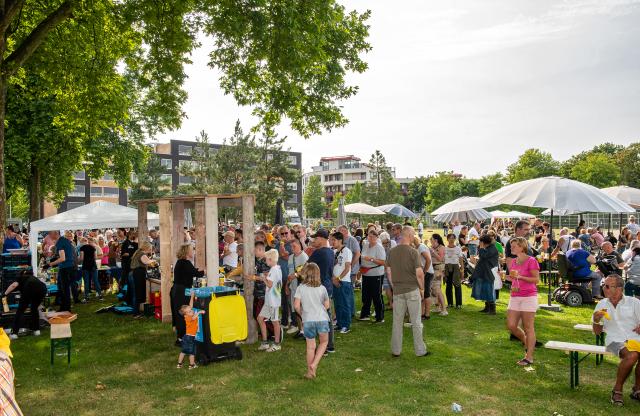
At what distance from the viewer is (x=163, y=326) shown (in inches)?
395

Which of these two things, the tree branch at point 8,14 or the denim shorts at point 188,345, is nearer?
the denim shorts at point 188,345

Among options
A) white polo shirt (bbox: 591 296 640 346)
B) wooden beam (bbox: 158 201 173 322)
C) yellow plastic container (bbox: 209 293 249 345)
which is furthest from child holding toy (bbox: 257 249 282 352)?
white polo shirt (bbox: 591 296 640 346)

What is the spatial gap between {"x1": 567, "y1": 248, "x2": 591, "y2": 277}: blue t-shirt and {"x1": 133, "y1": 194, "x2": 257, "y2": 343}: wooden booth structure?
25.3 feet

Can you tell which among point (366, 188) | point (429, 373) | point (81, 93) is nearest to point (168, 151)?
point (366, 188)

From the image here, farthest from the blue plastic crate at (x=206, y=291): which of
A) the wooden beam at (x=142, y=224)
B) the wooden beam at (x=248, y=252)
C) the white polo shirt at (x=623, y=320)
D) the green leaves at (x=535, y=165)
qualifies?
the green leaves at (x=535, y=165)

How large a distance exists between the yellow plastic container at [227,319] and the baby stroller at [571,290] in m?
8.10

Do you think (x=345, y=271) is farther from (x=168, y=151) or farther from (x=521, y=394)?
(x=168, y=151)

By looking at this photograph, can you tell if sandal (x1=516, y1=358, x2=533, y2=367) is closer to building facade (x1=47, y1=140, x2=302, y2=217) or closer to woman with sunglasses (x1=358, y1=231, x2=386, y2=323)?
woman with sunglasses (x1=358, y1=231, x2=386, y2=323)

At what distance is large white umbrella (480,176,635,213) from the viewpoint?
8898 millimetres

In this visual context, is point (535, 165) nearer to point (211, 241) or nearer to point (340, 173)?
point (340, 173)

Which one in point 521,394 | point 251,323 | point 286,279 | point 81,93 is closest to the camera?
point 521,394

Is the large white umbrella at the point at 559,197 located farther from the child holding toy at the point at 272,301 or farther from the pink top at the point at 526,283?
the child holding toy at the point at 272,301

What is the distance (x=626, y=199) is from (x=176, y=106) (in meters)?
15.6

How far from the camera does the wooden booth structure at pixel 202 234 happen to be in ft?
27.2
